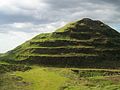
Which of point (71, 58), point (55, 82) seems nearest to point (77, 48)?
point (71, 58)

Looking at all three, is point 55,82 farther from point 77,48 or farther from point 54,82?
point 77,48

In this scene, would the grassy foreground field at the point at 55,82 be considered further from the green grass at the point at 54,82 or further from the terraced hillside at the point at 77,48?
the terraced hillside at the point at 77,48

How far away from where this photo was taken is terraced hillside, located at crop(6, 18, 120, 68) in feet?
423

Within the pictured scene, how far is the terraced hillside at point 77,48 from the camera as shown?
129 metres

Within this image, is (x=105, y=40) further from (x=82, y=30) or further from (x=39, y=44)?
(x=39, y=44)

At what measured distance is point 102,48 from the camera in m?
140

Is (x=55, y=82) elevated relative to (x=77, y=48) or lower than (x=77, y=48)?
lower

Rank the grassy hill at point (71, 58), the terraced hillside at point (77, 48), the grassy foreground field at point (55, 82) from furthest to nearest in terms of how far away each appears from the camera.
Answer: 1. the terraced hillside at point (77, 48)
2. the grassy hill at point (71, 58)
3. the grassy foreground field at point (55, 82)

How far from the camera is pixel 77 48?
135 metres

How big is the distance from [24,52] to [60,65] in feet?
68.9

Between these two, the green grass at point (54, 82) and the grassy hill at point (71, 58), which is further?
the grassy hill at point (71, 58)

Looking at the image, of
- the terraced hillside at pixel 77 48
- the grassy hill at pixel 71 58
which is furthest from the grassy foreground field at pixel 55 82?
the terraced hillside at pixel 77 48

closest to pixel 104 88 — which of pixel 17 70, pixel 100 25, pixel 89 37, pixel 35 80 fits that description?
pixel 35 80

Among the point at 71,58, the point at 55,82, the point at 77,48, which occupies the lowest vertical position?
the point at 55,82
